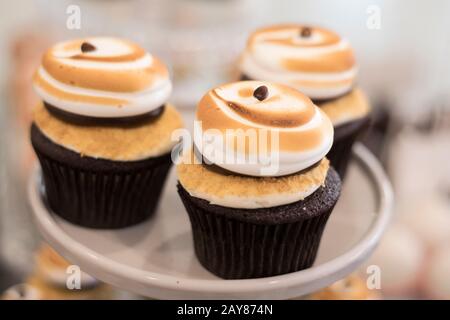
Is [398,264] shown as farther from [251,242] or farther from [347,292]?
[251,242]

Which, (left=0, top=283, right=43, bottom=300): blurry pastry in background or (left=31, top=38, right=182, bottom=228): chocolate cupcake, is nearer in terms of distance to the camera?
(left=31, top=38, right=182, bottom=228): chocolate cupcake

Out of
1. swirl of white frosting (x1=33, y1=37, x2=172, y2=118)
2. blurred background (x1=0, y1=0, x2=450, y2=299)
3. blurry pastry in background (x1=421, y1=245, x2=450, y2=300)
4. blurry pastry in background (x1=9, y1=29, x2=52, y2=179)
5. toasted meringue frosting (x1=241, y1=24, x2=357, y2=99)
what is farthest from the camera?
blurry pastry in background (x1=9, y1=29, x2=52, y2=179)

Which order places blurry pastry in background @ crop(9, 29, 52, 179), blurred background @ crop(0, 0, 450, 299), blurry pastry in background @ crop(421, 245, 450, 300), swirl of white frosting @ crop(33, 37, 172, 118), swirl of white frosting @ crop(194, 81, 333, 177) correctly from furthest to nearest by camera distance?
blurry pastry in background @ crop(9, 29, 52, 179) < blurred background @ crop(0, 0, 450, 299) < blurry pastry in background @ crop(421, 245, 450, 300) < swirl of white frosting @ crop(33, 37, 172, 118) < swirl of white frosting @ crop(194, 81, 333, 177)

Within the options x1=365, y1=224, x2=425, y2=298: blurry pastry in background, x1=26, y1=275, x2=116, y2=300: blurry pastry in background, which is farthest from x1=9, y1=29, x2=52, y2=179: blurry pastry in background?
x1=365, y1=224, x2=425, y2=298: blurry pastry in background

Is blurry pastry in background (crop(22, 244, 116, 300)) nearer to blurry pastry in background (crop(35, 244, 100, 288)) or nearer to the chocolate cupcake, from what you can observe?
blurry pastry in background (crop(35, 244, 100, 288))

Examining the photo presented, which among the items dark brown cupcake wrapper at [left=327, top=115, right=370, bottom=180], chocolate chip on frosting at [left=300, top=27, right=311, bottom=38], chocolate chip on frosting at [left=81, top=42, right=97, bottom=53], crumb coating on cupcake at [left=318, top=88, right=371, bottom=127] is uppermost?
chocolate chip on frosting at [left=81, top=42, right=97, bottom=53]

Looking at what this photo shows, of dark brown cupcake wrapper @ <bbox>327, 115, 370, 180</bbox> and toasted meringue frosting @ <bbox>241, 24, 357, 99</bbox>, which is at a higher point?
toasted meringue frosting @ <bbox>241, 24, 357, 99</bbox>

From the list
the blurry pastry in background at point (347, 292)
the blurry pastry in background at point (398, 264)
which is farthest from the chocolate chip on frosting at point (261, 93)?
the blurry pastry in background at point (398, 264)

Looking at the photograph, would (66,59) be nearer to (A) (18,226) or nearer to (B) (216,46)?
(A) (18,226)
